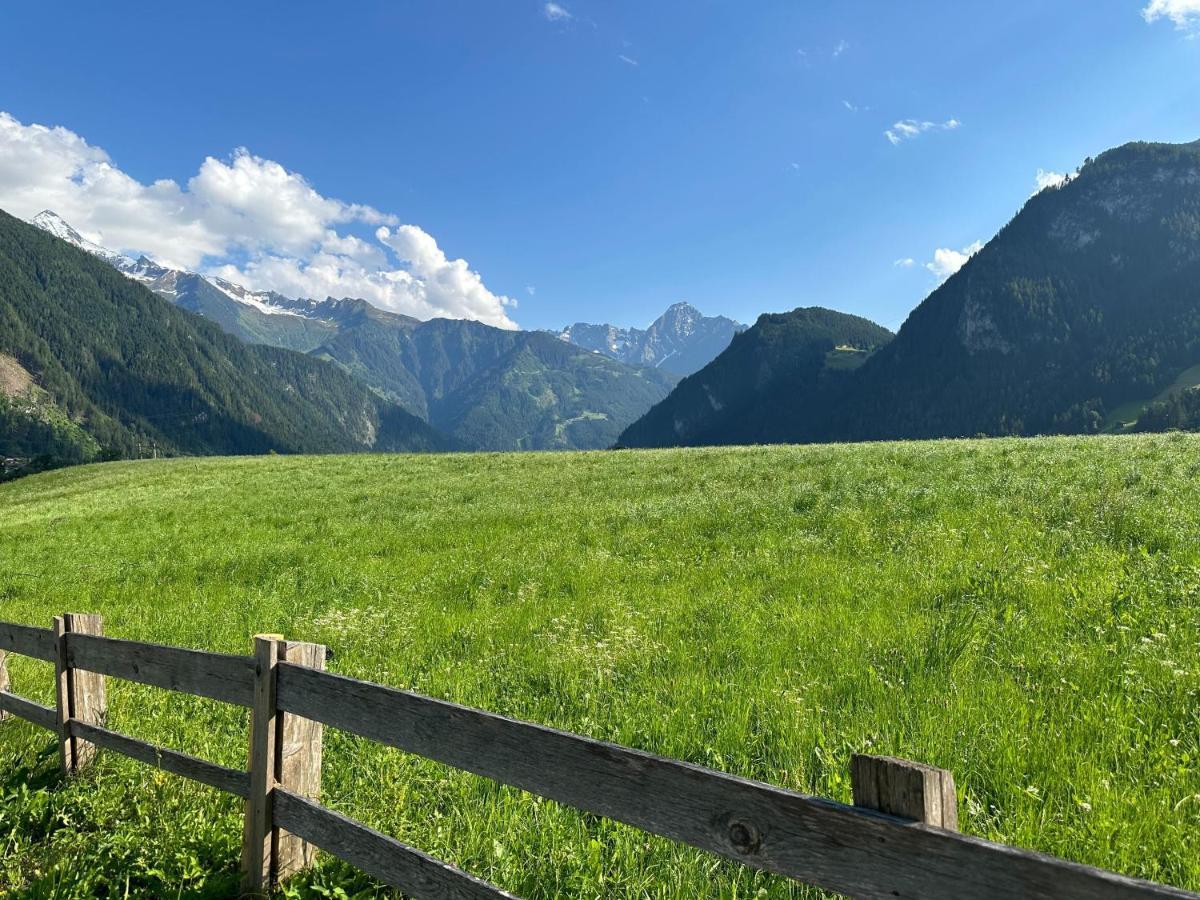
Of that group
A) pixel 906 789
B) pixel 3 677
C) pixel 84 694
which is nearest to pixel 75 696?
pixel 84 694

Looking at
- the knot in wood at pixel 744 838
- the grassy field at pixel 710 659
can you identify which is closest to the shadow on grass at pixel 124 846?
the grassy field at pixel 710 659

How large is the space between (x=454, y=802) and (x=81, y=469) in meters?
80.2

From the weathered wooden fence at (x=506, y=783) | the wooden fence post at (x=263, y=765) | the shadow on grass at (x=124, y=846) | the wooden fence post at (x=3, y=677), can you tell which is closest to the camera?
the weathered wooden fence at (x=506, y=783)

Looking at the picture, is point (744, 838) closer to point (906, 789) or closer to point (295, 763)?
point (906, 789)

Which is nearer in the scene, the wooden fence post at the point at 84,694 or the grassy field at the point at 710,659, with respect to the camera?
the grassy field at the point at 710,659

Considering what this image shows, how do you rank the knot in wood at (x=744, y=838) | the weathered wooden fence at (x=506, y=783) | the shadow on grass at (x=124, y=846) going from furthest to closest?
the shadow on grass at (x=124, y=846) → the knot in wood at (x=744, y=838) → the weathered wooden fence at (x=506, y=783)

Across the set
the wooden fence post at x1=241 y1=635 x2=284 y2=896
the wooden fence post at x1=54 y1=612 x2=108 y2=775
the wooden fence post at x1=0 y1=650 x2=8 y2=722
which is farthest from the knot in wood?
the wooden fence post at x1=0 y1=650 x2=8 y2=722

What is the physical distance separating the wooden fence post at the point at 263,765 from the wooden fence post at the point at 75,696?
11.6 ft

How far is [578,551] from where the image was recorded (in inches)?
593

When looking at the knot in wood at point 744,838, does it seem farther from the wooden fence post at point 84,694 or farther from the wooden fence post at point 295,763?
the wooden fence post at point 84,694

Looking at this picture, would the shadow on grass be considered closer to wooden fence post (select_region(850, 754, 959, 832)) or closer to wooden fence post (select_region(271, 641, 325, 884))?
wooden fence post (select_region(271, 641, 325, 884))

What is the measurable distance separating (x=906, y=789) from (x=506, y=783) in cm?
219

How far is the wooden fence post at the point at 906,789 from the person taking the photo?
88.8 inches

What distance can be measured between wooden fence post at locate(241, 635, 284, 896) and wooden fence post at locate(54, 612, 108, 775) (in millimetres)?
3546
